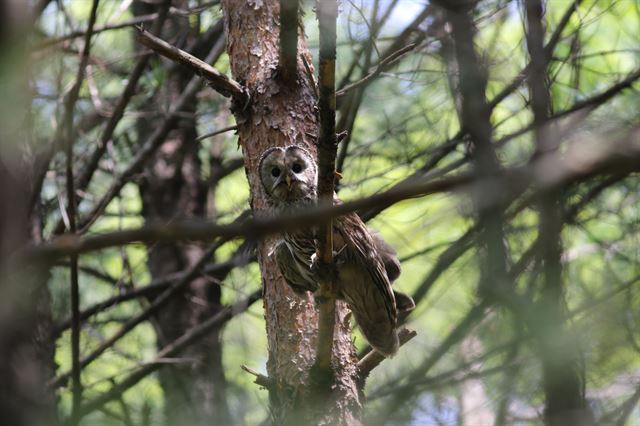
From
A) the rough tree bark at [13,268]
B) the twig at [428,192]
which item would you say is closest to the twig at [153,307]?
the rough tree bark at [13,268]

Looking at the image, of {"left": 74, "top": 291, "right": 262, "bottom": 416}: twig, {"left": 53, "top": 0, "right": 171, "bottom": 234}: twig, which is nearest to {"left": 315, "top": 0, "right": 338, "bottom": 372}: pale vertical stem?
{"left": 74, "top": 291, "right": 262, "bottom": 416}: twig

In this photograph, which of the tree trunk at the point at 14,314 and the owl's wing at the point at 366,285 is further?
the owl's wing at the point at 366,285

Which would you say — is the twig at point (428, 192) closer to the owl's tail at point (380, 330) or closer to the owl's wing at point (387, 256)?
the owl's tail at point (380, 330)

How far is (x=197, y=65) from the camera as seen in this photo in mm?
3410

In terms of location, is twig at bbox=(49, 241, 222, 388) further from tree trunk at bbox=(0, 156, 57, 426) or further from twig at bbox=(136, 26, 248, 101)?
tree trunk at bbox=(0, 156, 57, 426)

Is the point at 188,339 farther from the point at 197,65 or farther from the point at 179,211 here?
the point at 197,65

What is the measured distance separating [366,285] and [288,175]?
65 centimetres

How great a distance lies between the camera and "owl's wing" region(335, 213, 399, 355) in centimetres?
364

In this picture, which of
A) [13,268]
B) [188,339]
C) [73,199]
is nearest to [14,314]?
[13,268]

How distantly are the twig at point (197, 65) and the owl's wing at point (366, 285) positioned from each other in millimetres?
795

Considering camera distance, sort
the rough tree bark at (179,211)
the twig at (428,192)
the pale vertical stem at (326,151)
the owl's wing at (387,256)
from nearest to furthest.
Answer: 1. the twig at (428,192)
2. the pale vertical stem at (326,151)
3. the owl's wing at (387,256)
4. the rough tree bark at (179,211)

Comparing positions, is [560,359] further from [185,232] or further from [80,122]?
[80,122]

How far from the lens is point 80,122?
580 cm

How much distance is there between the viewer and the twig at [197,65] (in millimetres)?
3260
